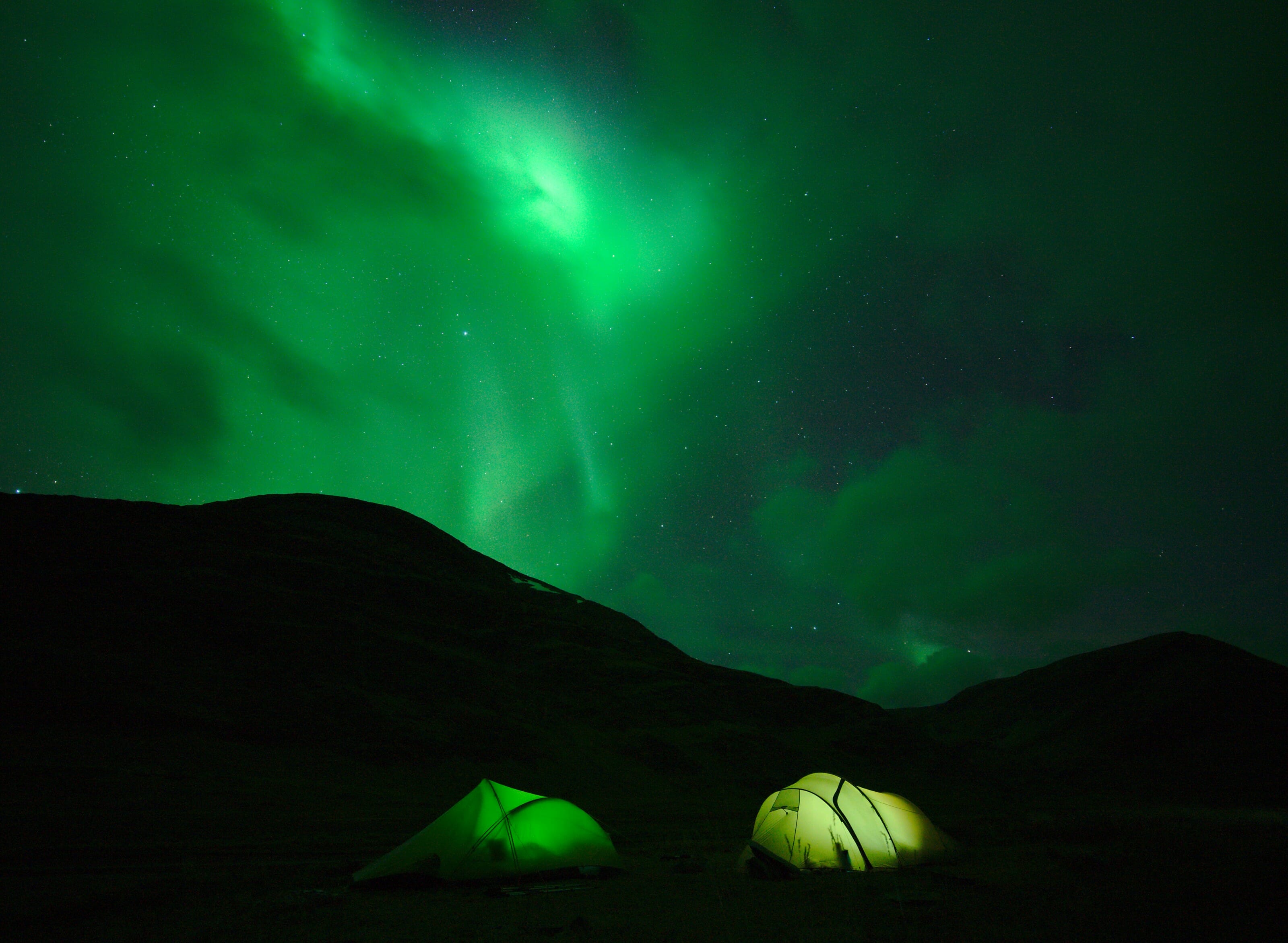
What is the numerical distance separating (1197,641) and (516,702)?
475 feet

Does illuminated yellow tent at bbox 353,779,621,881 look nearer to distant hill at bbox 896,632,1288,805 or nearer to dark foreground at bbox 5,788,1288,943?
dark foreground at bbox 5,788,1288,943

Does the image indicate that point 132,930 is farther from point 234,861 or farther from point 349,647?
point 349,647

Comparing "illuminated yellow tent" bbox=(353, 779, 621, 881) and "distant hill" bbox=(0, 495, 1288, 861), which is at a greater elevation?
"distant hill" bbox=(0, 495, 1288, 861)

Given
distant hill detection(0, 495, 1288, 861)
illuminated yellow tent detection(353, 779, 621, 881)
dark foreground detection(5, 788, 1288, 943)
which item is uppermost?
distant hill detection(0, 495, 1288, 861)

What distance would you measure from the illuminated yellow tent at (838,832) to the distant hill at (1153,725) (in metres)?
60.3

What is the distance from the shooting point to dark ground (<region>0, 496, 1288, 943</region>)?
1100 centimetres

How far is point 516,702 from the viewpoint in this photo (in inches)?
2339

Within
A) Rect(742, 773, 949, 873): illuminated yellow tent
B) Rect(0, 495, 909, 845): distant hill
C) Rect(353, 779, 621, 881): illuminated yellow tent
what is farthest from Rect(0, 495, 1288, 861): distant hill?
Rect(742, 773, 949, 873): illuminated yellow tent

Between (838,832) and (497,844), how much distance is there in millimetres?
7314

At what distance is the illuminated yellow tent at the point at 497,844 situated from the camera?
536 inches

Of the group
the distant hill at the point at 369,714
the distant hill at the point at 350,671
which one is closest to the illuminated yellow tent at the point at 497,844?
the distant hill at the point at 369,714

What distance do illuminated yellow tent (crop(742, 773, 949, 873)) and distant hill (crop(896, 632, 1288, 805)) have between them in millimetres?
60334

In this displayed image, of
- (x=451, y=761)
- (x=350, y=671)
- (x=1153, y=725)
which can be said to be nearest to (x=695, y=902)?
(x=451, y=761)

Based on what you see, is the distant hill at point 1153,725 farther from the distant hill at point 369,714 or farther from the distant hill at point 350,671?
the distant hill at point 350,671
